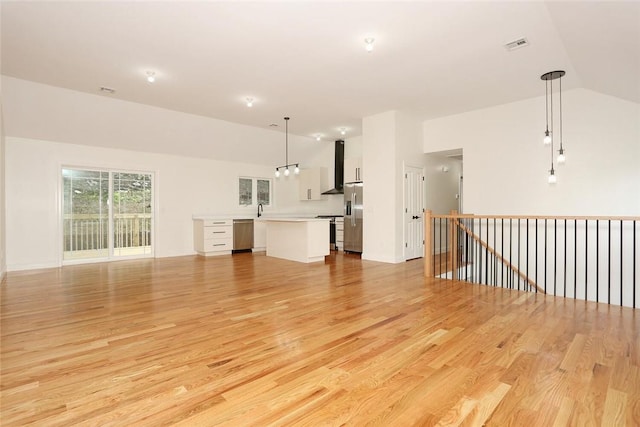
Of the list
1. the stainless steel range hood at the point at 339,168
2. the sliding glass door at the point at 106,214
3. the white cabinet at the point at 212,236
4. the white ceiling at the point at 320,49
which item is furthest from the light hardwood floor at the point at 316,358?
the stainless steel range hood at the point at 339,168

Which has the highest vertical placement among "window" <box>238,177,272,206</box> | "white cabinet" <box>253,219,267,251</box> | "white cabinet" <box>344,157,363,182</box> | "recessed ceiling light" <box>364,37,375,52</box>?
"recessed ceiling light" <box>364,37,375,52</box>

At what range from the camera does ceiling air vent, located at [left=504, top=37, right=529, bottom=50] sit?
364 cm

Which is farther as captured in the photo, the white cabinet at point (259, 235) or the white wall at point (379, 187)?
the white cabinet at point (259, 235)

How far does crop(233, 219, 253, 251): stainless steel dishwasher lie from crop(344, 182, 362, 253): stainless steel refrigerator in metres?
2.39

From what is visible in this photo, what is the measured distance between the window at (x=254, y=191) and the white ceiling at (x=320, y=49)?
3349 millimetres

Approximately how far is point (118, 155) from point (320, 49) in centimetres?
526

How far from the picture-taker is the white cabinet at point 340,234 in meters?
8.41

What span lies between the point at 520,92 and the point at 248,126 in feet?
17.6

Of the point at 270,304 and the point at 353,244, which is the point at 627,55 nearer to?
the point at 270,304

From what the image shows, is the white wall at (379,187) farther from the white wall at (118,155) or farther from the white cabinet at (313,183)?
the white wall at (118,155)

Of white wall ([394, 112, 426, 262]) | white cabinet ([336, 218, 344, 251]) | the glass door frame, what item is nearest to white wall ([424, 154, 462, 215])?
white wall ([394, 112, 426, 262])

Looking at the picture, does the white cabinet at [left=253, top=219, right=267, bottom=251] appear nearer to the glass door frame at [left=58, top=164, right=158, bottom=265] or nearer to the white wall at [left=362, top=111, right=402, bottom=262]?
the glass door frame at [left=58, top=164, right=158, bottom=265]

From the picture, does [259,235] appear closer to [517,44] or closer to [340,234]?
[340,234]

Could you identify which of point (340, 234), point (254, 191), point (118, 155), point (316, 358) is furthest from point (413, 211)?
point (118, 155)
